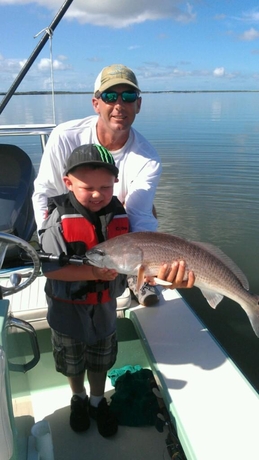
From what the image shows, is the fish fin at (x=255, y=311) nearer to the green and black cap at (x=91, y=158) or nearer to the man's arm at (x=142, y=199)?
the man's arm at (x=142, y=199)

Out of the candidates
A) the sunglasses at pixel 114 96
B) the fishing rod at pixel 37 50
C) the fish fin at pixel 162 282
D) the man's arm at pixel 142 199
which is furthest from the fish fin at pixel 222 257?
the fishing rod at pixel 37 50

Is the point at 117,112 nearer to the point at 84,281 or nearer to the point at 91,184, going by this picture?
the point at 91,184

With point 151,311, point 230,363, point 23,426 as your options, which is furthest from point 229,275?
point 23,426

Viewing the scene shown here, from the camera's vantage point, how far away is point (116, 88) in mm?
2748

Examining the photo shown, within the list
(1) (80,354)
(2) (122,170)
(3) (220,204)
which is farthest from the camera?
(3) (220,204)

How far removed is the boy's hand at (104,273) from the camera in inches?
89.0

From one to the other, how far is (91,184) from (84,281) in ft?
1.84

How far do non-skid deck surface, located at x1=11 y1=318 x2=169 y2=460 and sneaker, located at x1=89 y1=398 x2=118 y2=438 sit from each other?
0.22 feet

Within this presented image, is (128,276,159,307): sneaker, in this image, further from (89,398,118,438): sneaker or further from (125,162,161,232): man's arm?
(89,398,118,438): sneaker

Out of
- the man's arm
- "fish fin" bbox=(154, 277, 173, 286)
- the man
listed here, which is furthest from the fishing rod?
"fish fin" bbox=(154, 277, 173, 286)

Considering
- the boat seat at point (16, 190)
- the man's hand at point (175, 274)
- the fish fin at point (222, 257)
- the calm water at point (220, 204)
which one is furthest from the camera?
the calm water at point (220, 204)

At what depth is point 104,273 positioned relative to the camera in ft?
7.45

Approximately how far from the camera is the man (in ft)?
9.11

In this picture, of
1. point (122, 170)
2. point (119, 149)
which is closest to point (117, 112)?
point (119, 149)
